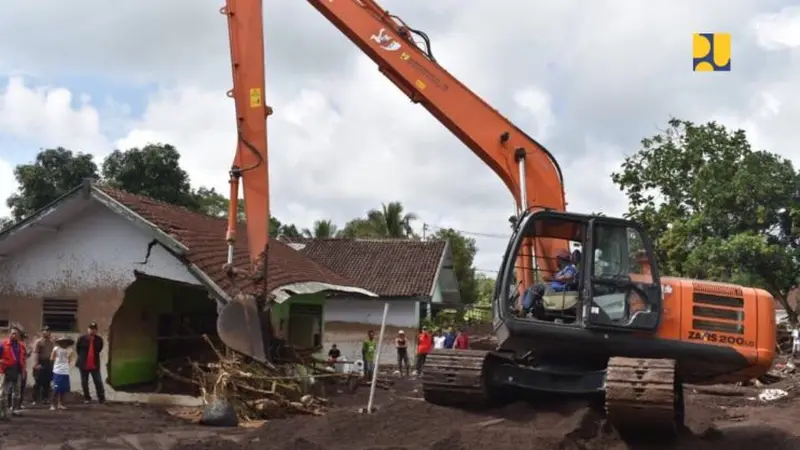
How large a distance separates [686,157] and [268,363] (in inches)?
1059

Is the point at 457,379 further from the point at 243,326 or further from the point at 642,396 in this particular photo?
the point at 243,326

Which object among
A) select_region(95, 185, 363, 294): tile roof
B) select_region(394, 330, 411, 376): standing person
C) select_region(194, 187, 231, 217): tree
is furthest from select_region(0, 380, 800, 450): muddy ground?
select_region(194, 187, 231, 217): tree

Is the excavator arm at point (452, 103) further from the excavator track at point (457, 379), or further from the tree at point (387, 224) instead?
the tree at point (387, 224)

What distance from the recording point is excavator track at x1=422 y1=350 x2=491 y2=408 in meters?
9.85

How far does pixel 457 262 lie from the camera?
5500cm

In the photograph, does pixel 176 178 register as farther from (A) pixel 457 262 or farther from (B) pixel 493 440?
(B) pixel 493 440

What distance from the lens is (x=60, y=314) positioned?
57.5 feet

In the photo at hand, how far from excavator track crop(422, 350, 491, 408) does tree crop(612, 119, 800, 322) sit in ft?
68.7

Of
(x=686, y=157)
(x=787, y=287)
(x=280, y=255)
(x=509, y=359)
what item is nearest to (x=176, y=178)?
(x=280, y=255)

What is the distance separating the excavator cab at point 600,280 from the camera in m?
9.45

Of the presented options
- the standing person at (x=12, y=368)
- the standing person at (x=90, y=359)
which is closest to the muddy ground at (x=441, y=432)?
the standing person at (x=12, y=368)

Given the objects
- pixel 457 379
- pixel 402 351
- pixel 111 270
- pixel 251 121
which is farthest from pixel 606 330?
pixel 402 351

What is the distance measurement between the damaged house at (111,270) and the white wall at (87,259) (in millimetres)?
19

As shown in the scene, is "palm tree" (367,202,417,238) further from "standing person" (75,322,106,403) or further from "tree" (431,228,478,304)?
"standing person" (75,322,106,403)
